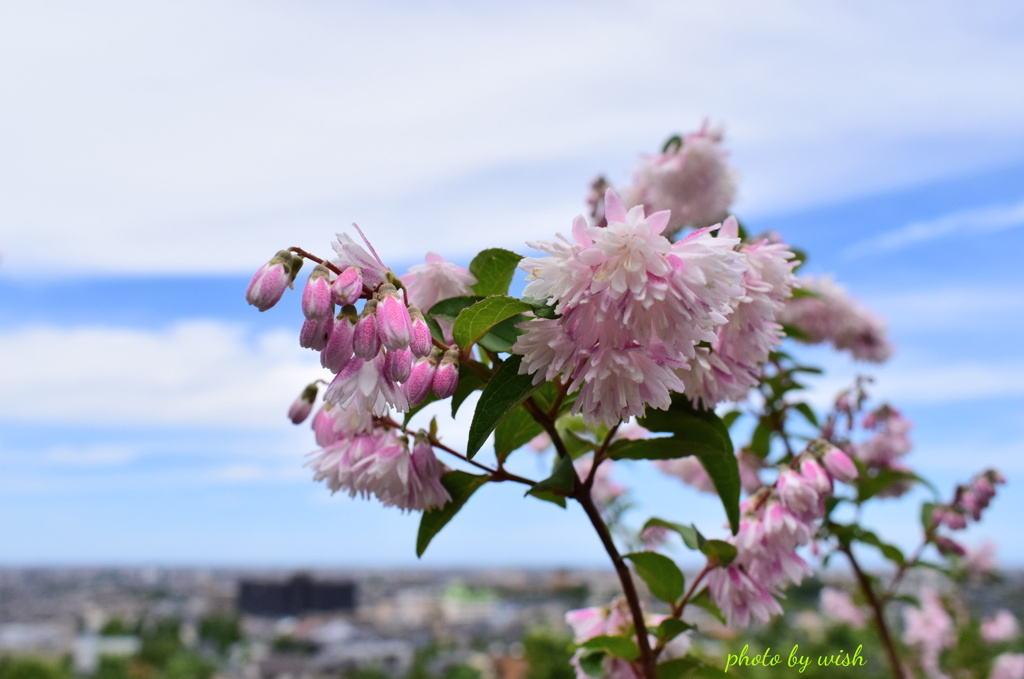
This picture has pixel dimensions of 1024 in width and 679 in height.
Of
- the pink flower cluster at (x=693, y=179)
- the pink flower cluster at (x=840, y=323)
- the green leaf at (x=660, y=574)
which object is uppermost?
the pink flower cluster at (x=693, y=179)

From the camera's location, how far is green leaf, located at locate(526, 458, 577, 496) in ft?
2.27

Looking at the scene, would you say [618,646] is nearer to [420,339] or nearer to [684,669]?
[684,669]

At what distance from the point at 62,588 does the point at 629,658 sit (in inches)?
2308

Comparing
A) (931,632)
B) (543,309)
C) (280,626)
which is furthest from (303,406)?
(280,626)

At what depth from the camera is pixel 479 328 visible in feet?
2.09

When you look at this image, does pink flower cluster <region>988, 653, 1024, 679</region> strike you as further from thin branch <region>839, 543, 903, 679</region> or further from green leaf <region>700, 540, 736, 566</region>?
A: green leaf <region>700, 540, 736, 566</region>

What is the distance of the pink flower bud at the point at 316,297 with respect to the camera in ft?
1.70

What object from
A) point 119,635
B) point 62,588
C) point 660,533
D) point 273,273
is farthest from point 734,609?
point 62,588

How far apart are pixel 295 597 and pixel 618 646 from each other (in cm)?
4224

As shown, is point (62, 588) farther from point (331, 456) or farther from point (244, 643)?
point (331, 456)

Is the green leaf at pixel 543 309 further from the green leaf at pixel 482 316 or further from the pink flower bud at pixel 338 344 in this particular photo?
the pink flower bud at pixel 338 344

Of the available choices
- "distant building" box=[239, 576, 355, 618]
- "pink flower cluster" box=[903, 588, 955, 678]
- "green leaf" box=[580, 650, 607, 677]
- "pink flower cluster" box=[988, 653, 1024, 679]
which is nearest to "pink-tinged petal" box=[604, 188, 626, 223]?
"green leaf" box=[580, 650, 607, 677]

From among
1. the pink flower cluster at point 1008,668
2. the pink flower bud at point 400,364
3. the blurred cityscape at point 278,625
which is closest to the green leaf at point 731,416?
the pink flower bud at point 400,364

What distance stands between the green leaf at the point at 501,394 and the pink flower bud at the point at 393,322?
0.34 feet
